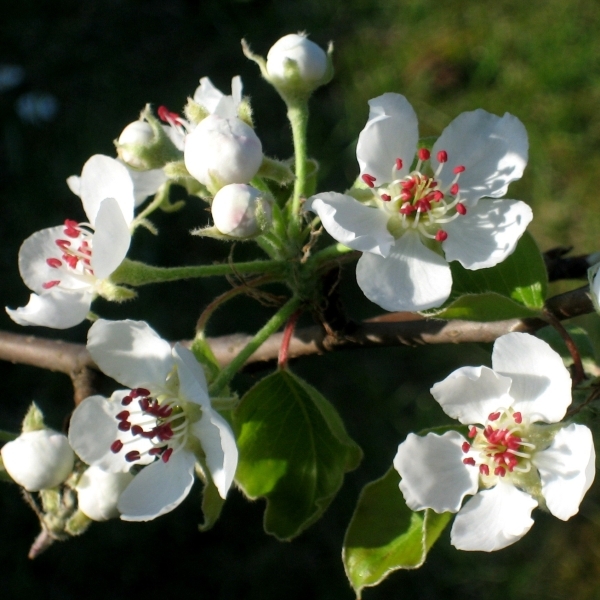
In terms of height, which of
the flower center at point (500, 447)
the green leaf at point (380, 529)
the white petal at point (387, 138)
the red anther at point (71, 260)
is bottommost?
the green leaf at point (380, 529)

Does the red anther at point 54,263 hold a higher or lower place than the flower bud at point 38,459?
higher

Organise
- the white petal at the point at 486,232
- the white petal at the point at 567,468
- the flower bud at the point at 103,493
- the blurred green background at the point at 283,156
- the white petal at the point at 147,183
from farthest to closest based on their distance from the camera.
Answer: the blurred green background at the point at 283,156 < the white petal at the point at 147,183 < the flower bud at the point at 103,493 < the white petal at the point at 486,232 < the white petal at the point at 567,468

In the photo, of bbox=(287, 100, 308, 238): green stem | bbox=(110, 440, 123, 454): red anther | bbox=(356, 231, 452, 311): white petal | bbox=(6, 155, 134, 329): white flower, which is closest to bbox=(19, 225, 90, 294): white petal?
bbox=(6, 155, 134, 329): white flower

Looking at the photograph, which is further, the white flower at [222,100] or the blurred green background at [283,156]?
the blurred green background at [283,156]

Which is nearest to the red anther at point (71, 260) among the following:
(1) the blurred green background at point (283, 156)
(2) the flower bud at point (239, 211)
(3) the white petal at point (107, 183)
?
(3) the white petal at point (107, 183)

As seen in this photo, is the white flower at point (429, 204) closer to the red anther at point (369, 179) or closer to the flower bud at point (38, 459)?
the red anther at point (369, 179)

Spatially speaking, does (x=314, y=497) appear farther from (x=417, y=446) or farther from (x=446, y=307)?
(x=446, y=307)

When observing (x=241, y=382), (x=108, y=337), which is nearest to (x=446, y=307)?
(x=108, y=337)

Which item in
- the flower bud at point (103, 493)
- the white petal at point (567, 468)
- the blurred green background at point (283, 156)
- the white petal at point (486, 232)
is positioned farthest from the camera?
the blurred green background at point (283, 156)

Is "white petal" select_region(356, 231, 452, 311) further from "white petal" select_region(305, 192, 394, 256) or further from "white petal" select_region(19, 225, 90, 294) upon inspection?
"white petal" select_region(19, 225, 90, 294)
